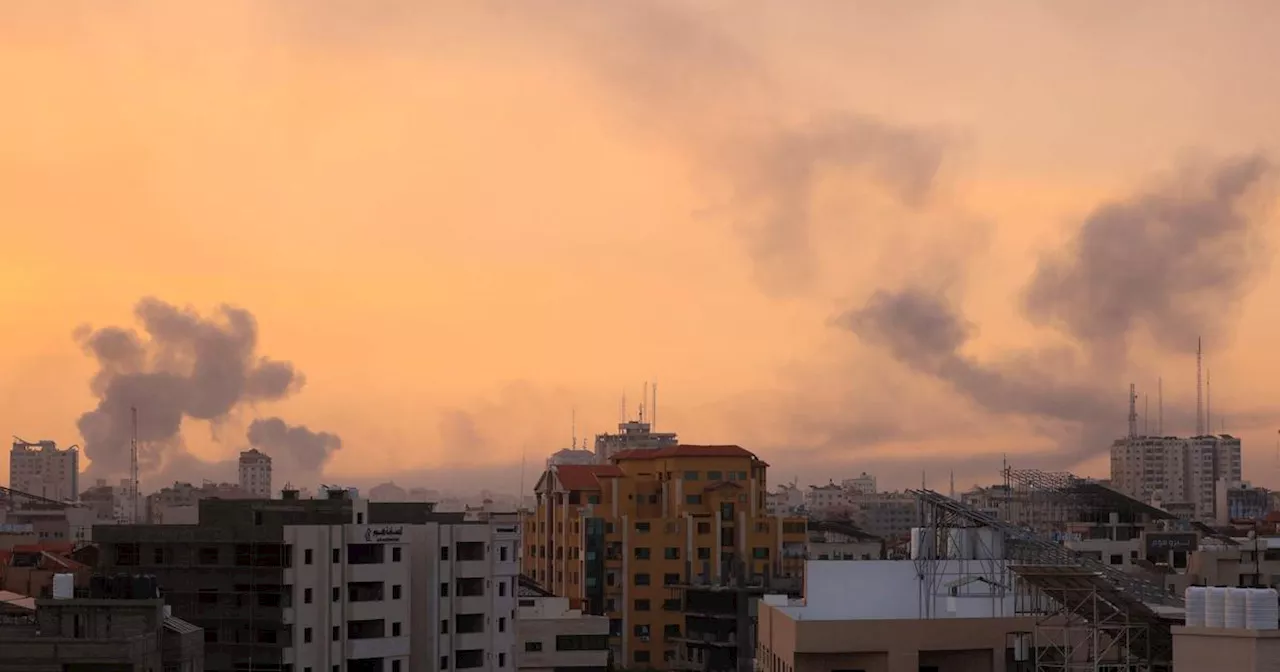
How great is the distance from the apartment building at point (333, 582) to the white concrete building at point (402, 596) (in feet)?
0.18

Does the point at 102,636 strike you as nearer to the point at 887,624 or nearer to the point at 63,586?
the point at 63,586

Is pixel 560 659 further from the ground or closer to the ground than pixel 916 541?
closer to the ground

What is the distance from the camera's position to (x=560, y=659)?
94.4m

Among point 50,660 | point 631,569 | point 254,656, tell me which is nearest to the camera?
point 50,660

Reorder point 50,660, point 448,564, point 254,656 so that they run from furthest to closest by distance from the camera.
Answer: point 448,564 → point 254,656 → point 50,660

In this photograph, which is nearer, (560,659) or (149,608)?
(149,608)

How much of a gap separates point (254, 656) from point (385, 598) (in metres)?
7.90

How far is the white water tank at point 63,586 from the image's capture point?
50.4 metres

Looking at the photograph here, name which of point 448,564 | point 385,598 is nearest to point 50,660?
point 385,598

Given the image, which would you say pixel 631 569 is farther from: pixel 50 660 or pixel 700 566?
pixel 50 660

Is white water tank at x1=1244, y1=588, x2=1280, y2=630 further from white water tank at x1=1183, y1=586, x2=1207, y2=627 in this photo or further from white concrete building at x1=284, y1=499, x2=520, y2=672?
white concrete building at x1=284, y1=499, x2=520, y2=672

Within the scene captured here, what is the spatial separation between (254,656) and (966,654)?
1025 inches

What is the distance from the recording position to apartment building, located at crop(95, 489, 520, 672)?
70062 millimetres

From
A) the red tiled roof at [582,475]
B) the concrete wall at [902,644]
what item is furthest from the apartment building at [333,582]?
the red tiled roof at [582,475]
